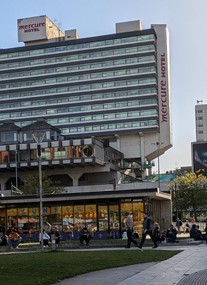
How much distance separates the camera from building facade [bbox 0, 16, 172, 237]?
4419 inches

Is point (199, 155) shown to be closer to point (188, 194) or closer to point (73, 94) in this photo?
point (73, 94)

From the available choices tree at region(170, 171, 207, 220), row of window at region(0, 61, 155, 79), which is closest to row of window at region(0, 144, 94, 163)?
tree at region(170, 171, 207, 220)

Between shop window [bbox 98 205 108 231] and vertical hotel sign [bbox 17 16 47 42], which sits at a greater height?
vertical hotel sign [bbox 17 16 47 42]

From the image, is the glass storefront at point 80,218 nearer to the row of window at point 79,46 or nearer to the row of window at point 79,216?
the row of window at point 79,216

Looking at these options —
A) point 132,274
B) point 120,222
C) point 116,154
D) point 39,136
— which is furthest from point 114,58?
point 132,274

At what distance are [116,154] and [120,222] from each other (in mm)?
70872

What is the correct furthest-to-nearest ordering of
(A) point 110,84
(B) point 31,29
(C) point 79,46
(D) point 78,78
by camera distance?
1. (B) point 31,29
2. (C) point 79,46
3. (D) point 78,78
4. (A) point 110,84

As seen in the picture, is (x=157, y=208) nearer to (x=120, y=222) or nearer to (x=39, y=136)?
(x=120, y=222)

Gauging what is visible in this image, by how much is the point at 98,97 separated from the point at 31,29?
30305 millimetres

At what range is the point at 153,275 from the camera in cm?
1417

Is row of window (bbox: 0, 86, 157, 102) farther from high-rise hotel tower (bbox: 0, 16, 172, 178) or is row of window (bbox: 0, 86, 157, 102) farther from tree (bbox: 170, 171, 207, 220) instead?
tree (bbox: 170, 171, 207, 220)

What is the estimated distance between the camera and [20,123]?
125938 millimetres

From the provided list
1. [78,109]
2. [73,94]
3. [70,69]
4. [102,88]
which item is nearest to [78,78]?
[70,69]

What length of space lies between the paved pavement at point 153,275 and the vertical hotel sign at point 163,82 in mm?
101606
